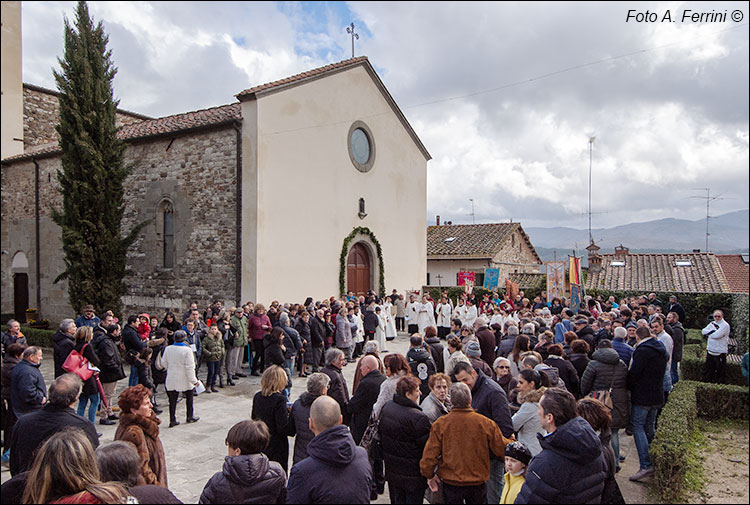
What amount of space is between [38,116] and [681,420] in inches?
1057

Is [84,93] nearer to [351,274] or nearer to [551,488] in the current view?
[351,274]

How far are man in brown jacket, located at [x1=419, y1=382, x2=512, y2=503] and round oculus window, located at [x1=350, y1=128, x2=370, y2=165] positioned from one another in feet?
48.8

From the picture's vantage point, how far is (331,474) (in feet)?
10.2

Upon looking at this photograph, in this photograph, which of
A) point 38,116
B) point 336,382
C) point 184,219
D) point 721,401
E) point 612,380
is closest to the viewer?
point 336,382

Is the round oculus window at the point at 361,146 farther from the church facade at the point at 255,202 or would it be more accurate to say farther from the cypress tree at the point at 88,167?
the cypress tree at the point at 88,167

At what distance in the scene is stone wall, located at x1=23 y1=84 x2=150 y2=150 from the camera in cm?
2125

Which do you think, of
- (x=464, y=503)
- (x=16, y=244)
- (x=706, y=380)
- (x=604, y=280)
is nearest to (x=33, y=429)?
(x=464, y=503)

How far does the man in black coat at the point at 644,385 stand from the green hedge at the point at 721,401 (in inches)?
125

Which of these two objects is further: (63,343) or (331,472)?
(63,343)

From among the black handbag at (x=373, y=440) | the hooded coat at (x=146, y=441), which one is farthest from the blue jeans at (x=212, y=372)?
the hooded coat at (x=146, y=441)

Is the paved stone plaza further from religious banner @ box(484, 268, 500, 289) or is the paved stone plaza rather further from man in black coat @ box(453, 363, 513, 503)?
religious banner @ box(484, 268, 500, 289)

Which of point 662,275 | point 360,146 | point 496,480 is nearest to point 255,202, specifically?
point 360,146

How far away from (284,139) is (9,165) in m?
13.9

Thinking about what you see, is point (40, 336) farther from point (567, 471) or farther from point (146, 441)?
point (567, 471)
